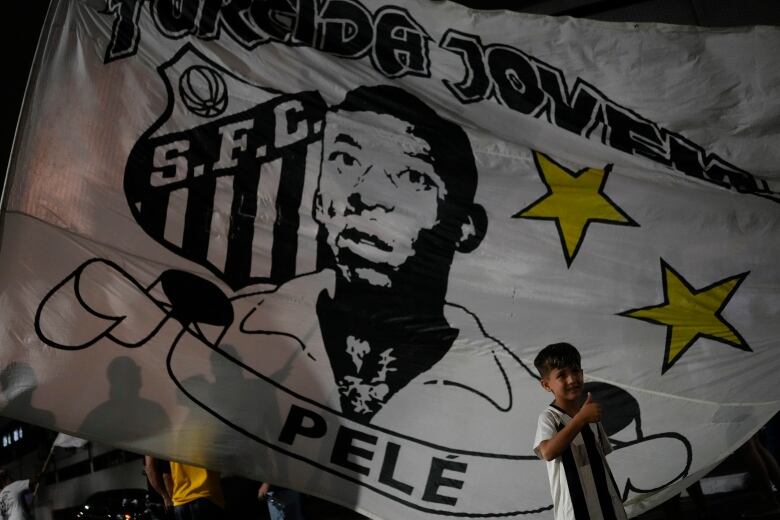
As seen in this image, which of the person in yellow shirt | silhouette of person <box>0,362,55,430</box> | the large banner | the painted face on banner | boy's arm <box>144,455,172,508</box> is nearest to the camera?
silhouette of person <box>0,362,55,430</box>

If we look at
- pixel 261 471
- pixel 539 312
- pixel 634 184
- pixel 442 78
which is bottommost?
pixel 261 471

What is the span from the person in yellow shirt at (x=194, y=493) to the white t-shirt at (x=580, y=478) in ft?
8.58

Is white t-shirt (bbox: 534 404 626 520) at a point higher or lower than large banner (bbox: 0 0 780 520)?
lower

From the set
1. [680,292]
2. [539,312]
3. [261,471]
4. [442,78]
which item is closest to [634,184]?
[680,292]

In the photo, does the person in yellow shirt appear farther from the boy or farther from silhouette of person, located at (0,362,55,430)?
the boy

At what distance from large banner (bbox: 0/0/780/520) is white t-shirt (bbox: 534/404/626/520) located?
2.60 feet

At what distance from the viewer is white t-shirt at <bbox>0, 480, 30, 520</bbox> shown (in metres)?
8.93

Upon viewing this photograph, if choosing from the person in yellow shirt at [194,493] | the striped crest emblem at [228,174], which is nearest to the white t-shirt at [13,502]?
the person in yellow shirt at [194,493]

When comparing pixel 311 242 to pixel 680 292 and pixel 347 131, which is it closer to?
pixel 347 131

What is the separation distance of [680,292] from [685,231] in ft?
1.16

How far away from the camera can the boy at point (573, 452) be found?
2955mm

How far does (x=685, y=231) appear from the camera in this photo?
4.31 metres

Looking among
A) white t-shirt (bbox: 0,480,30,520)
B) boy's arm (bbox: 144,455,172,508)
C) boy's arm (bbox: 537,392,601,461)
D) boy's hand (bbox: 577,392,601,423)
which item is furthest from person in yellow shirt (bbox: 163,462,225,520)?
white t-shirt (bbox: 0,480,30,520)

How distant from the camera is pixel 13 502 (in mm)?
8969
